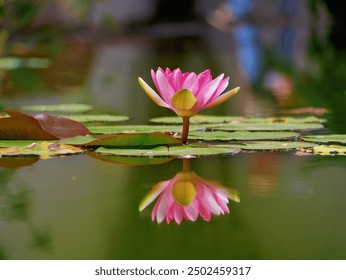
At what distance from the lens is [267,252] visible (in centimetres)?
129

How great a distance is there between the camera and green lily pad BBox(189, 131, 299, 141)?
90.1 inches

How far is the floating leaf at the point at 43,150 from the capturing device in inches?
83.4

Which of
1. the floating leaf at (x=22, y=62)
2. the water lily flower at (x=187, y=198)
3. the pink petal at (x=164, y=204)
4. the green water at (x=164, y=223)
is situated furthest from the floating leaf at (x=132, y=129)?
the floating leaf at (x=22, y=62)

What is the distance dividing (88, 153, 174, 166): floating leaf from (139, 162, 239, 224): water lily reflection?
147 mm

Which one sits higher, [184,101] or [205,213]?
[184,101]

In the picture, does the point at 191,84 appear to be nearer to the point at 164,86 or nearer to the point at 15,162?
the point at 164,86

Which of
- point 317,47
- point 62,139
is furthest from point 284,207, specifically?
point 317,47

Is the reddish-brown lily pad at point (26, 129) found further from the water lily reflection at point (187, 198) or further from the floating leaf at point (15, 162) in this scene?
the water lily reflection at point (187, 198)

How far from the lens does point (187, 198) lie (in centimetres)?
166

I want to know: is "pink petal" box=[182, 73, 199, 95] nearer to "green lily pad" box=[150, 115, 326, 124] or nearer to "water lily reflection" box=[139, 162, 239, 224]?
"water lily reflection" box=[139, 162, 239, 224]

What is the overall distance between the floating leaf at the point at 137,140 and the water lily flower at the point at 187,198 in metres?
0.26

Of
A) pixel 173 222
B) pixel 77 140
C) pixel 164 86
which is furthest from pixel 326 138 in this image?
pixel 173 222

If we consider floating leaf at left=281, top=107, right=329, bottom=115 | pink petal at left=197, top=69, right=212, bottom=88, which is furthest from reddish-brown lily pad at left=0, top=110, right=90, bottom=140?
floating leaf at left=281, top=107, right=329, bottom=115

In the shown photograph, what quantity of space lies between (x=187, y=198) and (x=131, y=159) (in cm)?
44
